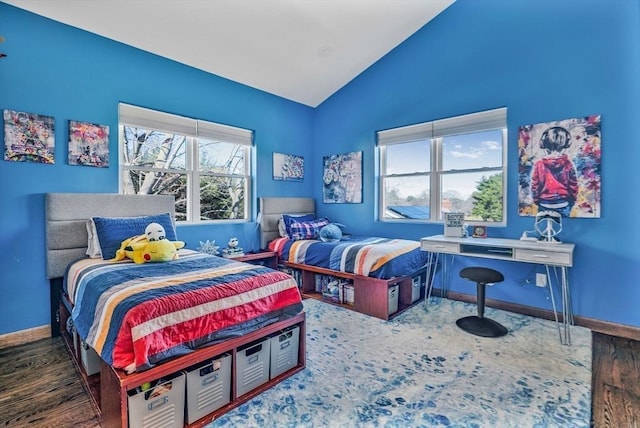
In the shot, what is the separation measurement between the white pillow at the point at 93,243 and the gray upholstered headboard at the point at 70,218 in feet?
0.35

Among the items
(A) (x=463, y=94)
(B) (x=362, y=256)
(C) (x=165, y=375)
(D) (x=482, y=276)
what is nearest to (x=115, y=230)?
(C) (x=165, y=375)

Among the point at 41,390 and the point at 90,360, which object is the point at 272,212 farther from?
the point at 41,390

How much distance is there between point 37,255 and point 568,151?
485 centimetres

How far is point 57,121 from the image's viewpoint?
9.08 ft

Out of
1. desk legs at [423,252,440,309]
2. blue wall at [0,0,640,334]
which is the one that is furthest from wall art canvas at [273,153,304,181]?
desk legs at [423,252,440,309]

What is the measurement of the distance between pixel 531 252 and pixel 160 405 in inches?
113

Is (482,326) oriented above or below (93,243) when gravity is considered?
below

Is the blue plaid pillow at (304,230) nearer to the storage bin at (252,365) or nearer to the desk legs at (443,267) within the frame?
the desk legs at (443,267)

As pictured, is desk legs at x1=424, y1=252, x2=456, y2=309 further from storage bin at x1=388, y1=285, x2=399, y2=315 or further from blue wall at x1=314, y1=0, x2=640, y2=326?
storage bin at x1=388, y1=285, x2=399, y2=315

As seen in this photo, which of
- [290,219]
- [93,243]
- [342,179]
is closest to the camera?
[93,243]

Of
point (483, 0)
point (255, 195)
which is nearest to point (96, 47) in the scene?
point (255, 195)

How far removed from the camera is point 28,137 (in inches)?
103

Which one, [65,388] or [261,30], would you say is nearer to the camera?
[65,388]

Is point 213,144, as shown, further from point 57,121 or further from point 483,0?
point 483,0
